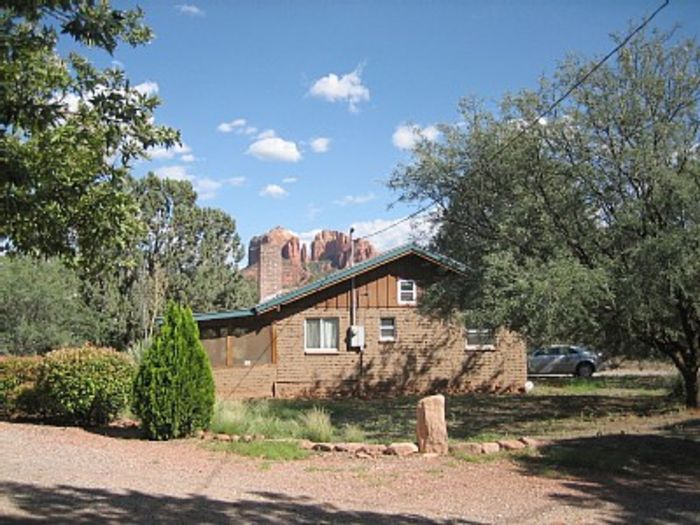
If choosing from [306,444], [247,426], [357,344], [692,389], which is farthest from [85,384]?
[692,389]

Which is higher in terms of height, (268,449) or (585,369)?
(585,369)

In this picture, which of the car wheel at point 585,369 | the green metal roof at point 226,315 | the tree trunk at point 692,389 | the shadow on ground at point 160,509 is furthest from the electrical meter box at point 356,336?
the shadow on ground at point 160,509

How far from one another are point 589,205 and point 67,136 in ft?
33.6

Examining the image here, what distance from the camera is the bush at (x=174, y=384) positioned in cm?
1192

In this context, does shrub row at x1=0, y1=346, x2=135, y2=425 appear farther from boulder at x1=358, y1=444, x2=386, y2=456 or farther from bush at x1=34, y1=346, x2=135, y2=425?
boulder at x1=358, y1=444, x2=386, y2=456

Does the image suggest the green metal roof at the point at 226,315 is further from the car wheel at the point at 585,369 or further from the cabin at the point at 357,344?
the car wheel at the point at 585,369

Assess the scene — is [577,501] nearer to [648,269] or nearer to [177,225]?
[648,269]

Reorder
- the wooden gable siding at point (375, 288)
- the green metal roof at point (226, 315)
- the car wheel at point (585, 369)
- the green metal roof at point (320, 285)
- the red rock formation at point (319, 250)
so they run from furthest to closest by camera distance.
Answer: the red rock formation at point (319, 250), the car wheel at point (585, 369), the wooden gable siding at point (375, 288), the green metal roof at point (320, 285), the green metal roof at point (226, 315)

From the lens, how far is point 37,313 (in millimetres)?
29234

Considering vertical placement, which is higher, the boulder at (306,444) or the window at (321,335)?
the window at (321,335)

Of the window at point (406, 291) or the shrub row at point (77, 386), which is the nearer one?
the shrub row at point (77, 386)

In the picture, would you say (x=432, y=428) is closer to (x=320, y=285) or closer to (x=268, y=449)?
(x=268, y=449)

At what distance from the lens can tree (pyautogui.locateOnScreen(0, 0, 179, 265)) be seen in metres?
5.18

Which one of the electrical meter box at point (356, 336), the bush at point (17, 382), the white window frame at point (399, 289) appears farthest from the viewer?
the white window frame at point (399, 289)
